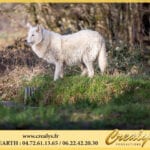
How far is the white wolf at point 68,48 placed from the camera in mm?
14766

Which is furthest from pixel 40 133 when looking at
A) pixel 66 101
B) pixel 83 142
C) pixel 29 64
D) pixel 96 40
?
pixel 29 64

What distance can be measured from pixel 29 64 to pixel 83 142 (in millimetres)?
4722

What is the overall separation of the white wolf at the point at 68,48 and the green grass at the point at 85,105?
38 cm

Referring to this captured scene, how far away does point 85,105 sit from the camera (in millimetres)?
13945

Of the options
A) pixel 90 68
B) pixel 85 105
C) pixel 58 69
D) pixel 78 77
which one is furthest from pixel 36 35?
pixel 85 105

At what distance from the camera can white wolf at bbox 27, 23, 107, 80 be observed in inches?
581

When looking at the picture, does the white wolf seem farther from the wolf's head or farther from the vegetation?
the vegetation

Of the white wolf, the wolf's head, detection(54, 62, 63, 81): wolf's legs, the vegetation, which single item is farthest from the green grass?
the wolf's head

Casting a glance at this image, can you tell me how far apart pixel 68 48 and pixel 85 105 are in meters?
1.55

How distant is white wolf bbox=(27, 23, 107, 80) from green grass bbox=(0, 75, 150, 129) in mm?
381

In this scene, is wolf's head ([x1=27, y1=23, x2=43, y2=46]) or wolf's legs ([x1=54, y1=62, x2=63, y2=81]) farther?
wolf's legs ([x1=54, y1=62, x2=63, y2=81])

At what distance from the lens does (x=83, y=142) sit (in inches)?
488

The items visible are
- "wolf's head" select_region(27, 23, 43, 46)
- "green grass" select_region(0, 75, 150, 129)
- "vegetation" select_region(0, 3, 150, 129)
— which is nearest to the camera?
"green grass" select_region(0, 75, 150, 129)

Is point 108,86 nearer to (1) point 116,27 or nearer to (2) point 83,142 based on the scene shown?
(2) point 83,142
